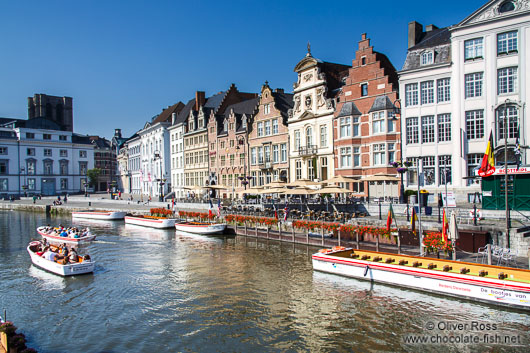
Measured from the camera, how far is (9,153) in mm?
92500

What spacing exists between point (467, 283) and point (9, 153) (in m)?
99.0

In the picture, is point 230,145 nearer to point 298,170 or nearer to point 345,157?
point 298,170

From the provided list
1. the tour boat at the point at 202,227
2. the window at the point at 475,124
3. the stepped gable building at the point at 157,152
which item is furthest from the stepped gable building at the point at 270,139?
the stepped gable building at the point at 157,152

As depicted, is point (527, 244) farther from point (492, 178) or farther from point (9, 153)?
point (9, 153)

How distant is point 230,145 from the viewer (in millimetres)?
61375

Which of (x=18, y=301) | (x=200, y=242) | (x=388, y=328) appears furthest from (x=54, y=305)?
(x=200, y=242)

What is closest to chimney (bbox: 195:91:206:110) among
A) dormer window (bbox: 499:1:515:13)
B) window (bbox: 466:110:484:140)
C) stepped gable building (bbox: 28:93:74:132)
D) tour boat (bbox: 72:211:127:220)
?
tour boat (bbox: 72:211:127:220)

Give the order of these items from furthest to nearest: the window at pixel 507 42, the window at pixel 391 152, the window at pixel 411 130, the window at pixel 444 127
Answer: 1. the window at pixel 391 152
2. the window at pixel 411 130
3. the window at pixel 444 127
4. the window at pixel 507 42

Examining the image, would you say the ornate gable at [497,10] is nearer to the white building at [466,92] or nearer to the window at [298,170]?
the white building at [466,92]

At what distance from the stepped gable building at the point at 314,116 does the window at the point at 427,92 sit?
952 centimetres

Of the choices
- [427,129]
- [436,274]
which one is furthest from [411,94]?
[436,274]

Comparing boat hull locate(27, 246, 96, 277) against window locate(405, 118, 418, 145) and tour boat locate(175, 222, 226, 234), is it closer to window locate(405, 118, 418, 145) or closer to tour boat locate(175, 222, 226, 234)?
tour boat locate(175, 222, 226, 234)

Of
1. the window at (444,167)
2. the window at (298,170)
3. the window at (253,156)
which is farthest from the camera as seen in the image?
the window at (253,156)

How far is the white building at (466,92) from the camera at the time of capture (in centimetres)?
3139
